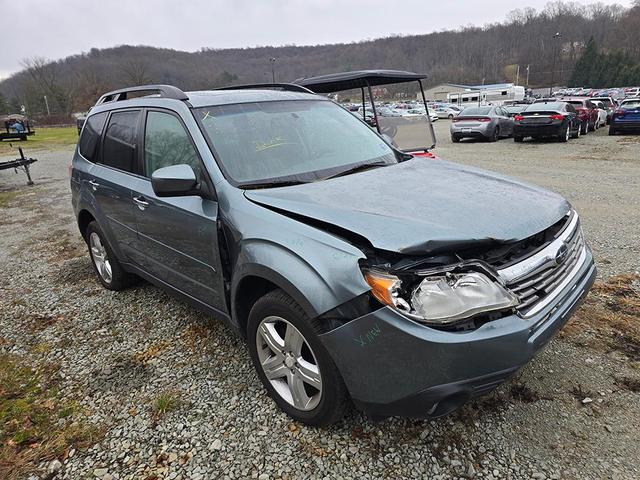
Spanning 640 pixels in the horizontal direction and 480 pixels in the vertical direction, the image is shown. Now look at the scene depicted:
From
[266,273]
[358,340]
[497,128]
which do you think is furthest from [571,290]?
[497,128]

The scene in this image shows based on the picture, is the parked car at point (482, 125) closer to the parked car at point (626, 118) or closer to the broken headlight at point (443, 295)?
the parked car at point (626, 118)

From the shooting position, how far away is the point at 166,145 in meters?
3.18

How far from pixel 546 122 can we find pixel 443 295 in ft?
54.1

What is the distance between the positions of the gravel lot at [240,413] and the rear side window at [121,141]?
4.37ft

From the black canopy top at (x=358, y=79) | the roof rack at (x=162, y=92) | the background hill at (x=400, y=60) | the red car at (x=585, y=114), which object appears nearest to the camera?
the roof rack at (x=162, y=92)

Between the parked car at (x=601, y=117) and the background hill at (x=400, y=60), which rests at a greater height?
the background hill at (x=400, y=60)

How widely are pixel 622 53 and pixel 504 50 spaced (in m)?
37.5

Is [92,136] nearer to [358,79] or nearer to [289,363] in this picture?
[289,363]

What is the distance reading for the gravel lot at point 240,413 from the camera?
2.23 metres

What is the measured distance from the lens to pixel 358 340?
1.96 metres

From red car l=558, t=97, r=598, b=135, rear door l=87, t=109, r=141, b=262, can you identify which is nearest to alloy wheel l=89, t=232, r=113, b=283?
rear door l=87, t=109, r=141, b=262

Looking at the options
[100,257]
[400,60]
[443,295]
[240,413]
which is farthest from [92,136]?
[400,60]

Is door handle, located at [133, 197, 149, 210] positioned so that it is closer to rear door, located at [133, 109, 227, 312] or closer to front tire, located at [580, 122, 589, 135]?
rear door, located at [133, 109, 227, 312]

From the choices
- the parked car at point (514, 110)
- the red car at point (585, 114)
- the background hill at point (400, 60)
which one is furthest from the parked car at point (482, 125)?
the background hill at point (400, 60)
